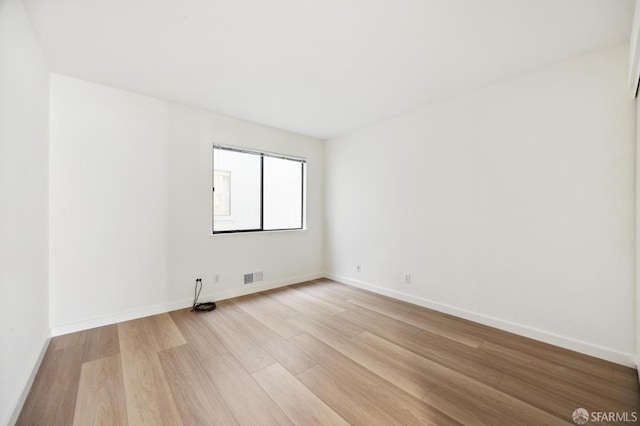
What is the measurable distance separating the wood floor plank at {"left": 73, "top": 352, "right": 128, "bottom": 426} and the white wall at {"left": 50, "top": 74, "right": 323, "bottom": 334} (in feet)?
2.86

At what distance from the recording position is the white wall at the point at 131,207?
2432mm

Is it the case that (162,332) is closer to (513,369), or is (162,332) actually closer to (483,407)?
(483,407)

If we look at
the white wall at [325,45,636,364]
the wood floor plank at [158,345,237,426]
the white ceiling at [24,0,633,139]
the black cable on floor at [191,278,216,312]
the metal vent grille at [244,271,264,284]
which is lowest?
the wood floor plank at [158,345,237,426]

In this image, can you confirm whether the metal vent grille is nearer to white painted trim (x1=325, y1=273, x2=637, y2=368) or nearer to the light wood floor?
the light wood floor

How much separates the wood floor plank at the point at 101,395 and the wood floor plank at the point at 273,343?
38.5 inches

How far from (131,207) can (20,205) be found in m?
1.15

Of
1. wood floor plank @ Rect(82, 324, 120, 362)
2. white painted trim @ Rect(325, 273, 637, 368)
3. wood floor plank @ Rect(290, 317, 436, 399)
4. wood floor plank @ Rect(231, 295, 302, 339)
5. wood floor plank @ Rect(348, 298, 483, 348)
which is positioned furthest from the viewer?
wood floor plank @ Rect(231, 295, 302, 339)

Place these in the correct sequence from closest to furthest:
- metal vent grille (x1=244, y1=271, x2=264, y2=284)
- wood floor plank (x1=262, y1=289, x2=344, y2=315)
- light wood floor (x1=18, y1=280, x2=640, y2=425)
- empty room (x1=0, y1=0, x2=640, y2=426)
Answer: light wood floor (x1=18, y1=280, x2=640, y2=425) → empty room (x1=0, y1=0, x2=640, y2=426) → wood floor plank (x1=262, y1=289, x2=344, y2=315) → metal vent grille (x1=244, y1=271, x2=264, y2=284)

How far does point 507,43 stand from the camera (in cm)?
197

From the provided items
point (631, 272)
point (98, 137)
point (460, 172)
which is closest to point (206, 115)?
point (98, 137)

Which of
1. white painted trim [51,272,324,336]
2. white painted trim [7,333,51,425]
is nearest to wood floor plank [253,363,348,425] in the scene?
white painted trim [7,333,51,425]

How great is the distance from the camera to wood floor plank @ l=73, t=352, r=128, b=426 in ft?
4.69

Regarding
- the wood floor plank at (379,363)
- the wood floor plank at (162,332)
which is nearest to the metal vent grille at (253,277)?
the wood floor plank at (162,332)

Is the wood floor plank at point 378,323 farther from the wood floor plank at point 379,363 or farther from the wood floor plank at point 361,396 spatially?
the wood floor plank at point 361,396
